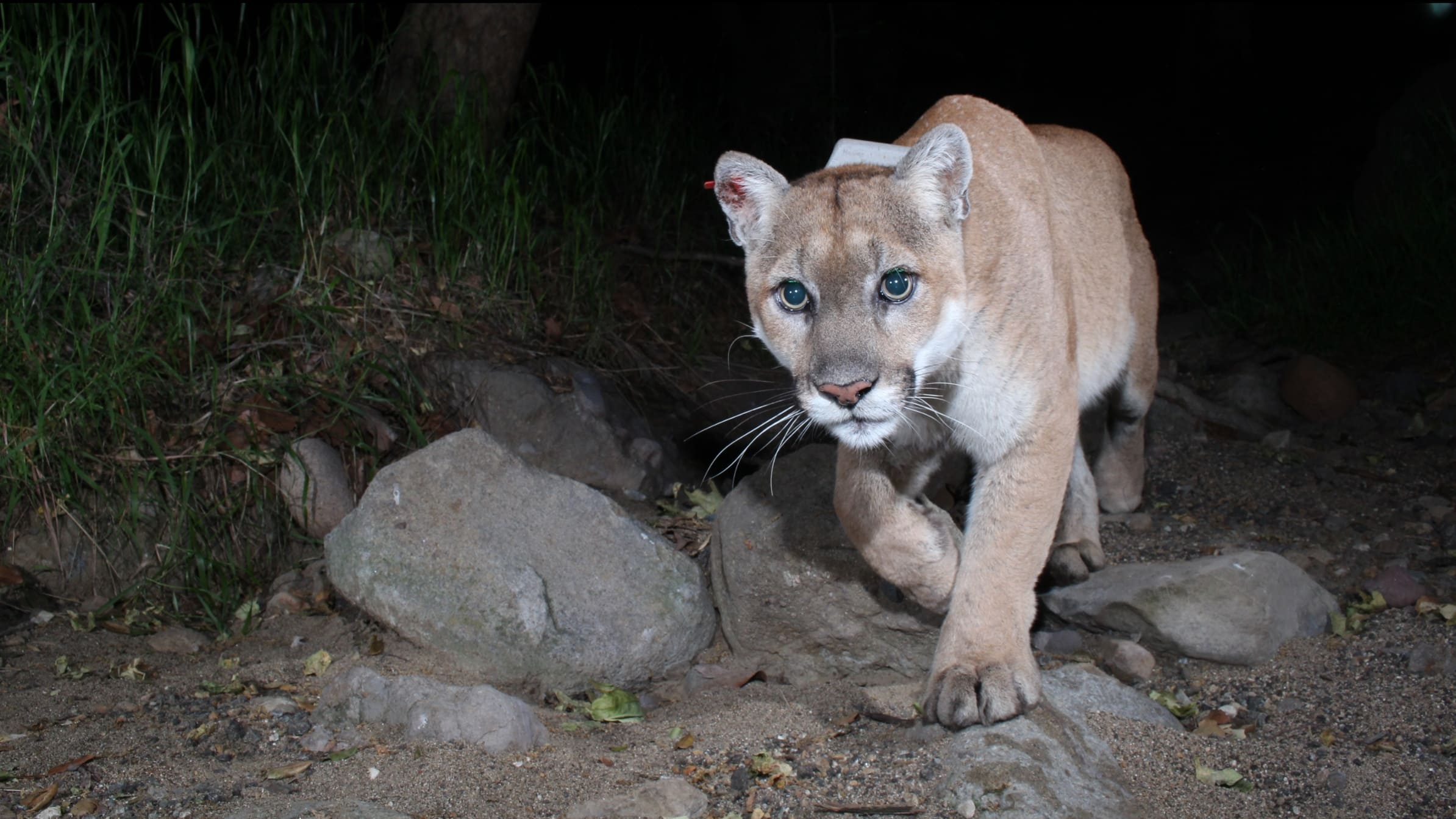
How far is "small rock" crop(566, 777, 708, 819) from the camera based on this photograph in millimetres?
2938

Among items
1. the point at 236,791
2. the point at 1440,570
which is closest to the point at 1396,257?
the point at 1440,570

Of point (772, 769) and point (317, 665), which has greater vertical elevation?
point (772, 769)

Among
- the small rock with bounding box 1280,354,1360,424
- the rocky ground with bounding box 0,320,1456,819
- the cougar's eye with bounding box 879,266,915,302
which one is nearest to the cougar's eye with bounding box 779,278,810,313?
the cougar's eye with bounding box 879,266,915,302

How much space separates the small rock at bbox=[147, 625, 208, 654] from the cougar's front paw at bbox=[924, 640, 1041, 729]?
2413 millimetres

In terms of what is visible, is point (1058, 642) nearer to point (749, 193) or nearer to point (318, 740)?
point (749, 193)

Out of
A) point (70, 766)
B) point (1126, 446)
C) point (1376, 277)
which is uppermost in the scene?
point (1376, 277)

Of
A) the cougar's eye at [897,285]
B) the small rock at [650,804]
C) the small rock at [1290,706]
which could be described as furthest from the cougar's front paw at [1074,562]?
the small rock at [650,804]

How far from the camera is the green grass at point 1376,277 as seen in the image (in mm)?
6078

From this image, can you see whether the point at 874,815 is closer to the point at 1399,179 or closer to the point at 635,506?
the point at 635,506

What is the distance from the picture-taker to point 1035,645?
412 cm

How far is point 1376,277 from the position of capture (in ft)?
20.7

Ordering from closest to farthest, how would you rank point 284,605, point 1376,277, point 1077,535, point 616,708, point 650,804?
point 650,804, point 616,708, point 284,605, point 1077,535, point 1376,277

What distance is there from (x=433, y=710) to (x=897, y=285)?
5.57 feet

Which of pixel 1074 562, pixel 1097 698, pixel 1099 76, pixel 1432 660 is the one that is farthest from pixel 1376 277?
pixel 1099 76
